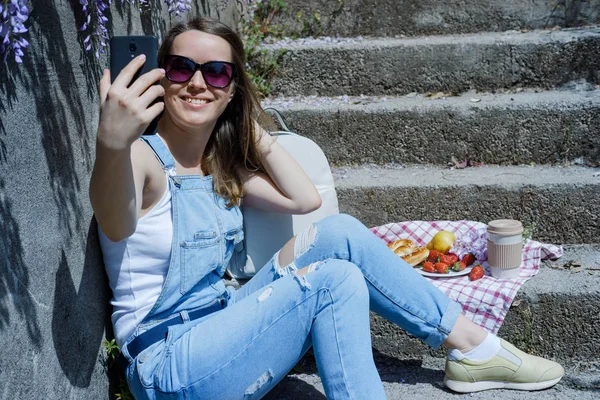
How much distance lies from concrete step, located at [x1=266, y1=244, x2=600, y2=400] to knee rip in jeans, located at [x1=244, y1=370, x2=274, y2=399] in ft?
2.03

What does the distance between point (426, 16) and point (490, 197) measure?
4.82ft

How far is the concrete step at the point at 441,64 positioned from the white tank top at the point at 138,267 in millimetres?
1848

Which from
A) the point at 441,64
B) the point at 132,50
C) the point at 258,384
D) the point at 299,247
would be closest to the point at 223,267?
the point at 299,247

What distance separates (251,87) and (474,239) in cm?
127

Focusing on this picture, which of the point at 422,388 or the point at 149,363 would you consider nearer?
the point at 149,363

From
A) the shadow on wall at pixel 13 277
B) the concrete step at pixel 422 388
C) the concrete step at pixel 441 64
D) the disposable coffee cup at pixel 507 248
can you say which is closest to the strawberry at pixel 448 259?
the disposable coffee cup at pixel 507 248

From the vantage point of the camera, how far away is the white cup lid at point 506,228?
8.86ft

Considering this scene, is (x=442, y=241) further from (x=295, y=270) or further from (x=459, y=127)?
(x=295, y=270)

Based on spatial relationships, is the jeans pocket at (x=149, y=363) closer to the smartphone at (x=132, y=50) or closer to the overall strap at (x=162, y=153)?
the overall strap at (x=162, y=153)

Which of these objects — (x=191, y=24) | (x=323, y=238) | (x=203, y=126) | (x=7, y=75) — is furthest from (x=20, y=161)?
(x=323, y=238)

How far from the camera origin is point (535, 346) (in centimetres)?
263

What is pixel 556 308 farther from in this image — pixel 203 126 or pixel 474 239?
pixel 203 126

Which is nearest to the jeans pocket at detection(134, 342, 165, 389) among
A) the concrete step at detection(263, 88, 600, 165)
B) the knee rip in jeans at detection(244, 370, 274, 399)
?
the knee rip in jeans at detection(244, 370, 274, 399)

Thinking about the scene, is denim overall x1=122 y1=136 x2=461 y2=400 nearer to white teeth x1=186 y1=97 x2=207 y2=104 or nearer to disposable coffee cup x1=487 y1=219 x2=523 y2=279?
white teeth x1=186 y1=97 x2=207 y2=104
